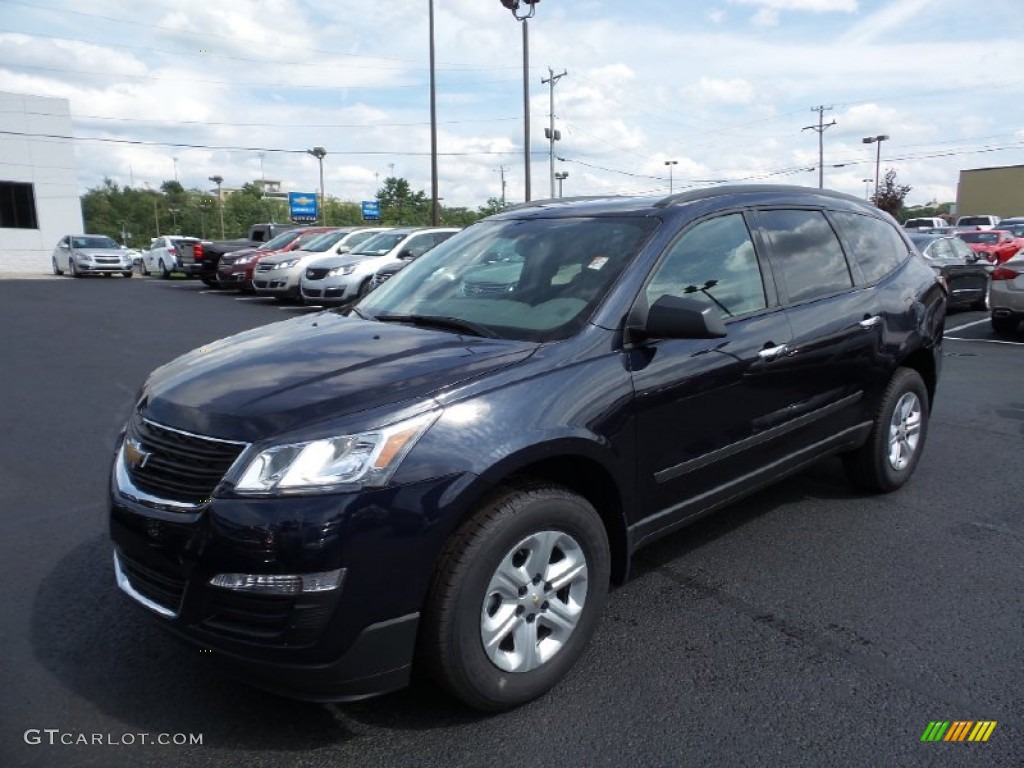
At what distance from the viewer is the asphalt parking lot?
246cm

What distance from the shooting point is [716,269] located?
3568 millimetres

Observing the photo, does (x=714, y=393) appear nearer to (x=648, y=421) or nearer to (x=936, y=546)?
(x=648, y=421)

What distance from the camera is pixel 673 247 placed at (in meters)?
3.35

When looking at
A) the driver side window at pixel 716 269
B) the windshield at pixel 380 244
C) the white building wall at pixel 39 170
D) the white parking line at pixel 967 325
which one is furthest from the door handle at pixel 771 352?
the white building wall at pixel 39 170

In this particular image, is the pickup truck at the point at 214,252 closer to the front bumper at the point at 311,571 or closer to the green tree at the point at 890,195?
the front bumper at the point at 311,571

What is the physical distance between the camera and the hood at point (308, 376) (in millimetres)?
2447

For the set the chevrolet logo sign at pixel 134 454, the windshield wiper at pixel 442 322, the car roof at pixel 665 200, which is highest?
the car roof at pixel 665 200

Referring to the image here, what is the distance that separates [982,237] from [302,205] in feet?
170

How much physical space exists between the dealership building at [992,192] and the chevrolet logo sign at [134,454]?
74455mm

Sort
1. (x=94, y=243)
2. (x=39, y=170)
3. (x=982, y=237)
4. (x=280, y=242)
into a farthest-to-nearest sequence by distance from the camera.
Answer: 1. (x=39, y=170)
2. (x=94, y=243)
3. (x=982, y=237)
4. (x=280, y=242)

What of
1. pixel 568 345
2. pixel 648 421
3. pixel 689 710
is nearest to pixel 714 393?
pixel 648 421

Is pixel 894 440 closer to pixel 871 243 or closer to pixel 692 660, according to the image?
pixel 871 243

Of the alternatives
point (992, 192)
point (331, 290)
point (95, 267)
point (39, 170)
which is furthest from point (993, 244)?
point (992, 192)

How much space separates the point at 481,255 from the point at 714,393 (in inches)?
53.4
